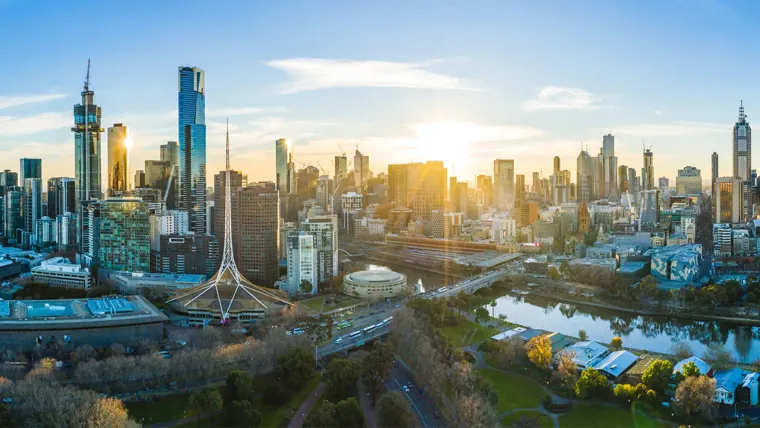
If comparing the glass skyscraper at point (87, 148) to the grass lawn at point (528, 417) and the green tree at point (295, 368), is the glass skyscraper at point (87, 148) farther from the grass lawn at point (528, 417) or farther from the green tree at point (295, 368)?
the grass lawn at point (528, 417)

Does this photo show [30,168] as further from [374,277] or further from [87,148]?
[374,277]

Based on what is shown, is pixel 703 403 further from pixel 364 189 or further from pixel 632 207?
pixel 364 189

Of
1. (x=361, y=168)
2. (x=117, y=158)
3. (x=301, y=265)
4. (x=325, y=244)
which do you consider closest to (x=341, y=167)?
(x=361, y=168)

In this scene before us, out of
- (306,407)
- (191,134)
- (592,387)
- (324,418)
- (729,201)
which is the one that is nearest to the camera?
(324,418)

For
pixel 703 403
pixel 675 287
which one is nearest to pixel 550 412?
pixel 703 403

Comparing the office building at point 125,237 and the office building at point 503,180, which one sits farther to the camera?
the office building at point 503,180

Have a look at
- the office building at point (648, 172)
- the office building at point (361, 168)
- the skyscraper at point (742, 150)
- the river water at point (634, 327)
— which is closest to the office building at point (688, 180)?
the office building at point (648, 172)
